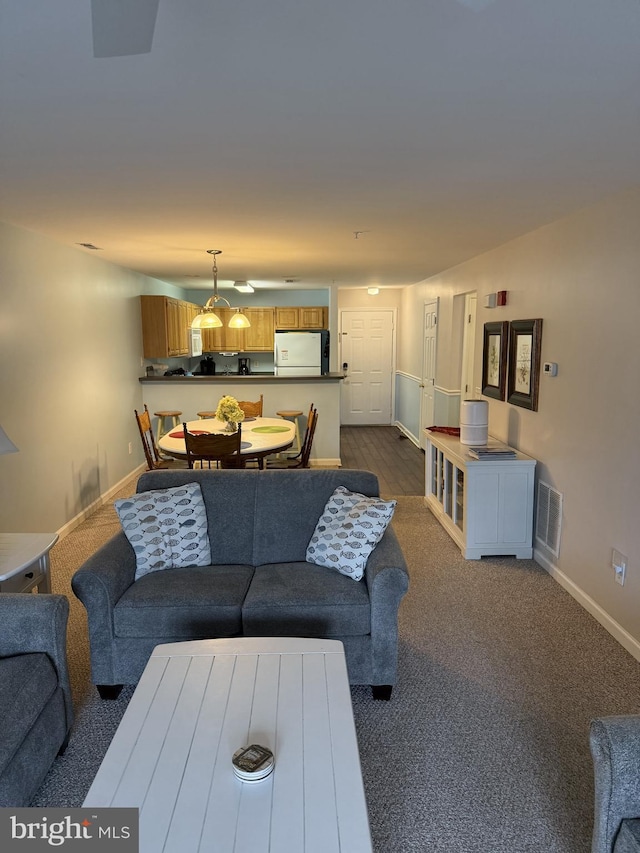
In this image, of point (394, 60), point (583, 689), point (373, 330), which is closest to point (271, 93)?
point (394, 60)

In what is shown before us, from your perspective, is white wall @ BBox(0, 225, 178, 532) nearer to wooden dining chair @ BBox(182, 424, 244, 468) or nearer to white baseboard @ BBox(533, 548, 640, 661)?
wooden dining chair @ BBox(182, 424, 244, 468)

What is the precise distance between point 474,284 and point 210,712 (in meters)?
4.68

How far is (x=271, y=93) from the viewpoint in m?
1.71

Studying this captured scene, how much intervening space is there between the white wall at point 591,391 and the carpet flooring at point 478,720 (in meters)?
0.31

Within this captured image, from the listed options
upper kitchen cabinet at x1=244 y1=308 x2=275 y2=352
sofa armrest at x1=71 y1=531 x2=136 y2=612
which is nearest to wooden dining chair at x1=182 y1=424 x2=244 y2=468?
sofa armrest at x1=71 y1=531 x2=136 y2=612

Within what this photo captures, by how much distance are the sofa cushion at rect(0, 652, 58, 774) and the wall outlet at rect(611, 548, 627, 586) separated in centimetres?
271

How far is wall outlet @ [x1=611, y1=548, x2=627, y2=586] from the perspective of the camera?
2900 mm

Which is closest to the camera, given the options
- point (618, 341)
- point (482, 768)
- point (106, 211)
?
point (482, 768)

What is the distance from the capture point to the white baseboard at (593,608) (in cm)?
282

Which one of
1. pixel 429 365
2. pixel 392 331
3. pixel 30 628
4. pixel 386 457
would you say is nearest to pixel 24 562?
pixel 30 628

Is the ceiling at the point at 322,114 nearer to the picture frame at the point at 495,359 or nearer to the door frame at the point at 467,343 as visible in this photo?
the picture frame at the point at 495,359

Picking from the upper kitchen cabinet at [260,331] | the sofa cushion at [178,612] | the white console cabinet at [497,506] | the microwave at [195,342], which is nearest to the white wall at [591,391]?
the white console cabinet at [497,506]

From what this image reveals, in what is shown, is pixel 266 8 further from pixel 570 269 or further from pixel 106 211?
pixel 570 269

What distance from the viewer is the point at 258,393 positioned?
657 centimetres
